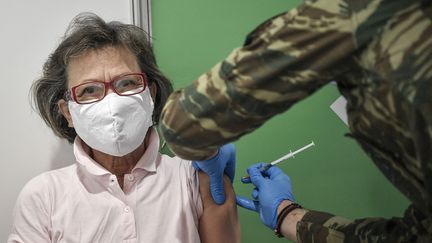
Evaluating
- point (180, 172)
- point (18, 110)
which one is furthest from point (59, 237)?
point (18, 110)

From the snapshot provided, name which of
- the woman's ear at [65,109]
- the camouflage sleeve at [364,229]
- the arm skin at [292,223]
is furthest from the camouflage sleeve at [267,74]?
the woman's ear at [65,109]

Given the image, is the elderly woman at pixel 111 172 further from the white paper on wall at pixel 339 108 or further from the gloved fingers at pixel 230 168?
the white paper on wall at pixel 339 108

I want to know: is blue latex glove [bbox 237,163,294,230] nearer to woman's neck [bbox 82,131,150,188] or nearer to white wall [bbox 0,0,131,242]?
woman's neck [bbox 82,131,150,188]

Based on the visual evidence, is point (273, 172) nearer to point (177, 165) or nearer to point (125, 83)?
point (177, 165)

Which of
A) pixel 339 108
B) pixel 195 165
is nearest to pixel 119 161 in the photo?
pixel 195 165

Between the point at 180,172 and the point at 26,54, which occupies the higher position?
the point at 26,54

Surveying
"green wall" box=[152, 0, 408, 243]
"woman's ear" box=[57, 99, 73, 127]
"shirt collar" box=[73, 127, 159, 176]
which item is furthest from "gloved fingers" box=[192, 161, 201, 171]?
"woman's ear" box=[57, 99, 73, 127]

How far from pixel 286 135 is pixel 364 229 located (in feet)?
1.96

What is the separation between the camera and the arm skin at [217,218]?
4.05 ft

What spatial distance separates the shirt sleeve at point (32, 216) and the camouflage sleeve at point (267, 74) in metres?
0.80

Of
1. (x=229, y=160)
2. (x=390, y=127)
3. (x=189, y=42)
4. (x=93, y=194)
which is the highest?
(x=189, y=42)

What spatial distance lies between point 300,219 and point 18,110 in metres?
1.11

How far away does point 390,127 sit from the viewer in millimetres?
519

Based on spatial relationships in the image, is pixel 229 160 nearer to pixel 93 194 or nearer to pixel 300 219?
pixel 300 219
